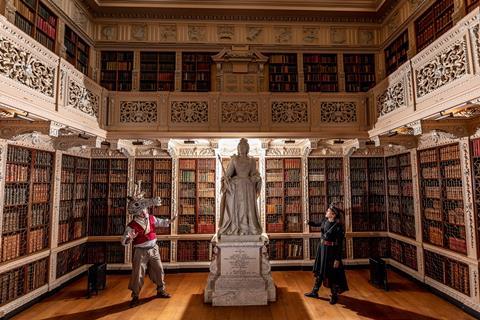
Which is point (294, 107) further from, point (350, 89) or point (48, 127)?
point (48, 127)

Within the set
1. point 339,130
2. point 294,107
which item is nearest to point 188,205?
point 294,107

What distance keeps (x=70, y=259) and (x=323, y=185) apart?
15.8ft

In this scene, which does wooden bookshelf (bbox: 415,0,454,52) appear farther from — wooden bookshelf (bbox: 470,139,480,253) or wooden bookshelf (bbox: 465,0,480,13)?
wooden bookshelf (bbox: 470,139,480,253)

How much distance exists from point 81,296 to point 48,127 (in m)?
2.61

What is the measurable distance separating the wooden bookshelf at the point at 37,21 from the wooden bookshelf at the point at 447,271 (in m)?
6.62

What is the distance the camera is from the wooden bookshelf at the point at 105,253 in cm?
570

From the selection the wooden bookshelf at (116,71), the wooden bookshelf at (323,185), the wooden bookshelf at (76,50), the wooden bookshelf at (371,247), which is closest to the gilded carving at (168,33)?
the wooden bookshelf at (116,71)

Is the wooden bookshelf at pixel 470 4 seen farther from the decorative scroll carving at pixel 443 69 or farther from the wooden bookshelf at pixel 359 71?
the wooden bookshelf at pixel 359 71

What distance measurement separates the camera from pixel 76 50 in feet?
16.6

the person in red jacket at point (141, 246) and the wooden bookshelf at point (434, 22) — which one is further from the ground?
the wooden bookshelf at point (434, 22)

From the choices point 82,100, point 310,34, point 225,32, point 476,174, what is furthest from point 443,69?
point 82,100

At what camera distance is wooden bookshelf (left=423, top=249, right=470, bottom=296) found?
3.94 metres

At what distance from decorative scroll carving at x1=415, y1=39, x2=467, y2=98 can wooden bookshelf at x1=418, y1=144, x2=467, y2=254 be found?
1.20 meters

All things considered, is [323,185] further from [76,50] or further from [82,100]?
[76,50]
